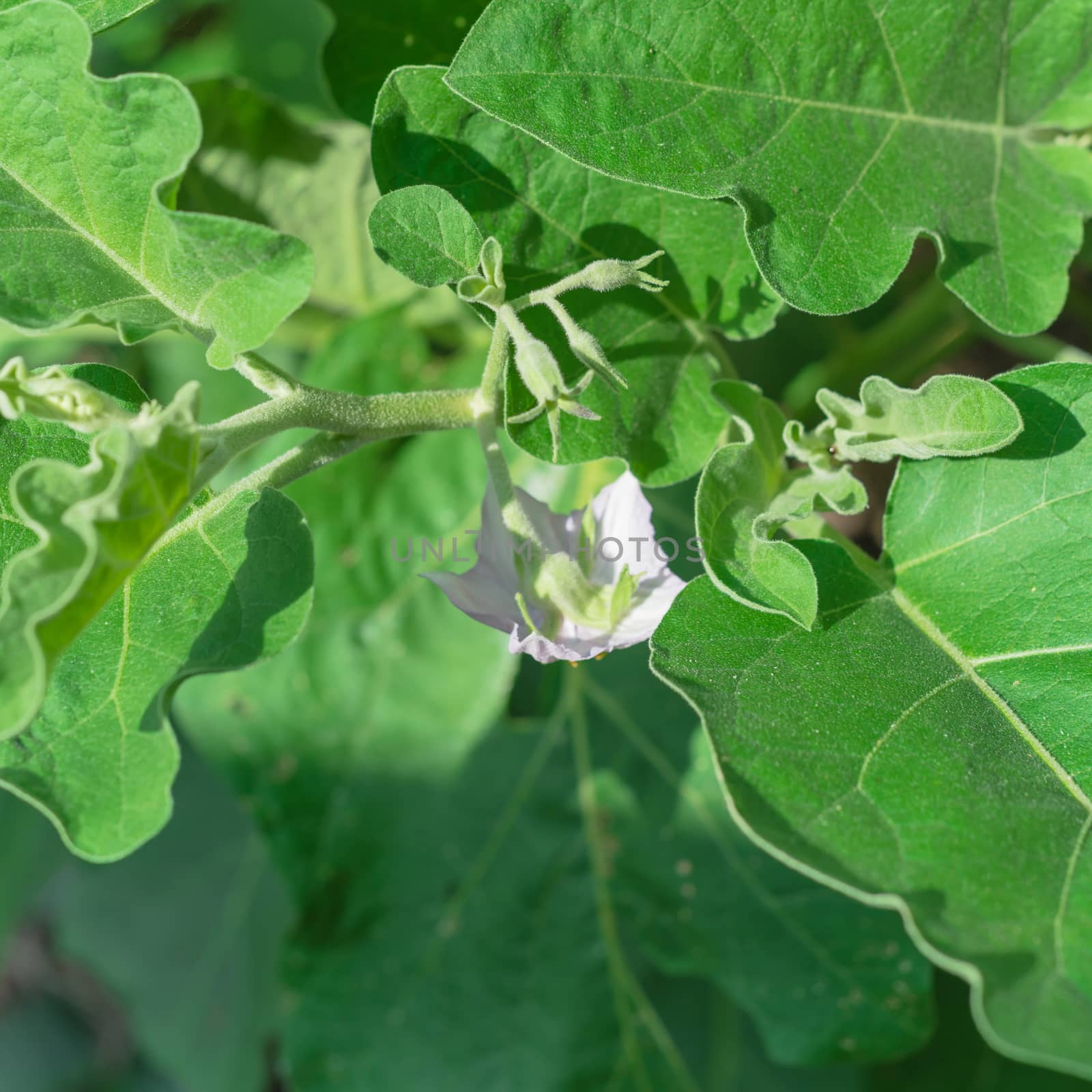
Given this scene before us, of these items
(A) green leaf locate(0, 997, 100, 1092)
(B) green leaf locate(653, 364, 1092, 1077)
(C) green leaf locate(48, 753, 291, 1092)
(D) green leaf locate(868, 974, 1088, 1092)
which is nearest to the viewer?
(B) green leaf locate(653, 364, 1092, 1077)

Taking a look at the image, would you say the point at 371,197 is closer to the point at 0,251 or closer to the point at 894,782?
the point at 0,251

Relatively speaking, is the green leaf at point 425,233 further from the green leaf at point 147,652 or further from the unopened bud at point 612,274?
the green leaf at point 147,652

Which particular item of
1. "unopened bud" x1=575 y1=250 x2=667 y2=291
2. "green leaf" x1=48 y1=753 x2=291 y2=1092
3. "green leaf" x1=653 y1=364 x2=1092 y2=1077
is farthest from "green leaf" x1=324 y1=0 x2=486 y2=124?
"green leaf" x1=48 y1=753 x2=291 y2=1092

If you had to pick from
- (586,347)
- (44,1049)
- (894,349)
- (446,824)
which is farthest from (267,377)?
(44,1049)

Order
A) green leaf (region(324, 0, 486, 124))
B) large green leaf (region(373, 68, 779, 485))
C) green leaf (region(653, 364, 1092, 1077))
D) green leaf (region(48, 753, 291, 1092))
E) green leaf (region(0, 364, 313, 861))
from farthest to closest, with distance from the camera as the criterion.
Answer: green leaf (region(48, 753, 291, 1092))
green leaf (region(324, 0, 486, 124))
large green leaf (region(373, 68, 779, 485))
green leaf (region(0, 364, 313, 861))
green leaf (region(653, 364, 1092, 1077))

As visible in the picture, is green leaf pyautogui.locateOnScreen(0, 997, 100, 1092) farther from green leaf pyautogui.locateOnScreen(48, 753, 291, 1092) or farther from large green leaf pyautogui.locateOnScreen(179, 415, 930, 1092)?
large green leaf pyautogui.locateOnScreen(179, 415, 930, 1092)
